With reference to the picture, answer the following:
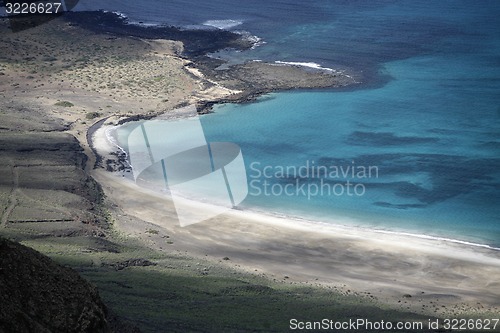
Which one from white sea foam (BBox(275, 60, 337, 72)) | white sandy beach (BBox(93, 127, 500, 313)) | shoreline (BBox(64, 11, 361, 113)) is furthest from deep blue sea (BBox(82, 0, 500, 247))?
white sandy beach (BBox(93, 127, 500, 313))

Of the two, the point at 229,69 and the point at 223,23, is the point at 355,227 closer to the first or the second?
the point at 229,69

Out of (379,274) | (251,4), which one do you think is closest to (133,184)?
(379,274)

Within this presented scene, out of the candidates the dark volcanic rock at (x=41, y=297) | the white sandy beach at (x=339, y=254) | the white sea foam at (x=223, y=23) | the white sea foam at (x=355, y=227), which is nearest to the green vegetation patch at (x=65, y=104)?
the white sandy beach at (x=339, y=254)

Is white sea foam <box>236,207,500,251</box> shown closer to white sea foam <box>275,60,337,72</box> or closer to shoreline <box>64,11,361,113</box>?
shoreline <box>64,11,361,113</box>

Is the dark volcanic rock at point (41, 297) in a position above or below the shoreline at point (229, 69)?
above

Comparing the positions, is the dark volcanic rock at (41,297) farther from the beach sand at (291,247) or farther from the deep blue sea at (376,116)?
the deep blue sea at (376,116)

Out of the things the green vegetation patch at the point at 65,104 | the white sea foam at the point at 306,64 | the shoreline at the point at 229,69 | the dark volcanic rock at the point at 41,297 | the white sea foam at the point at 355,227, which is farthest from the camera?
the white sea foam at the point at 306,64

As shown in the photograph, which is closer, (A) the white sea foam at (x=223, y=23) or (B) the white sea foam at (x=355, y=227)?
(B) the white sea foam at (x=355, y=227)

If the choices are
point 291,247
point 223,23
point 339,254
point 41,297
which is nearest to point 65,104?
point 291,247
